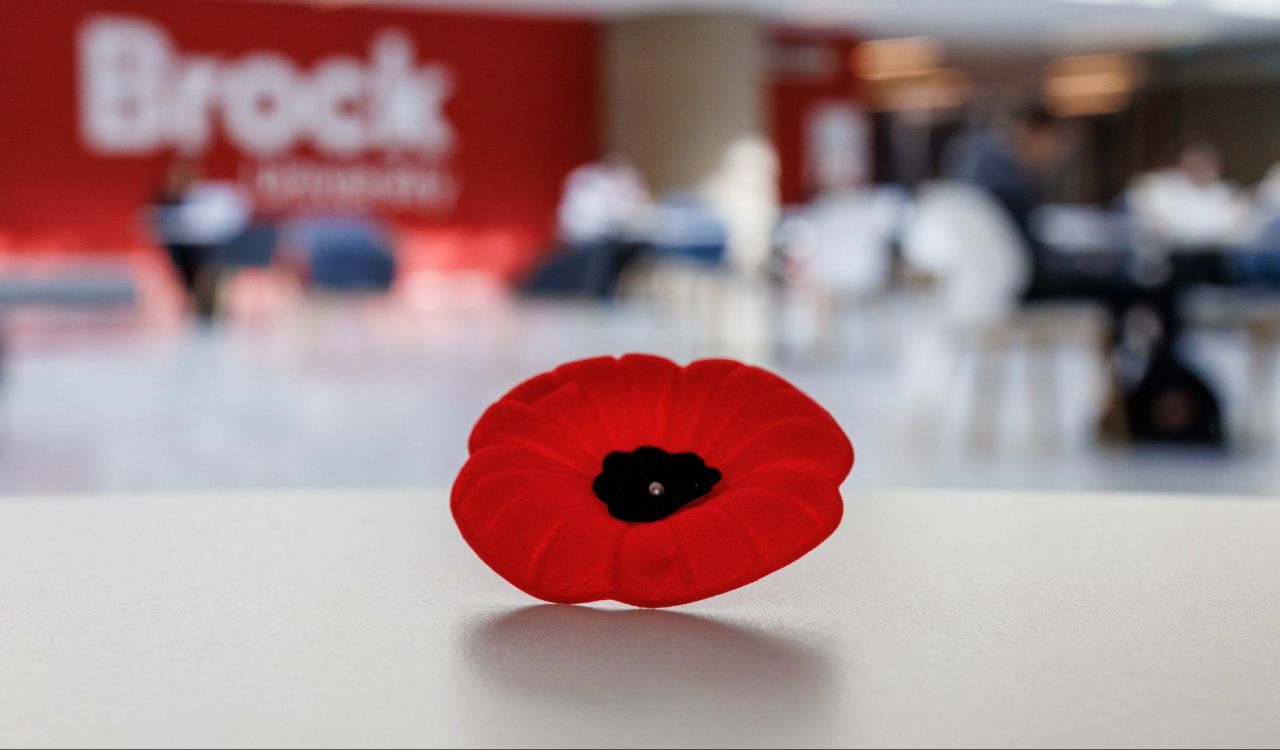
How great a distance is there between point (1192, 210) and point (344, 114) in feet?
29.2

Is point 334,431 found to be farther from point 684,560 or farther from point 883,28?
point 883,28

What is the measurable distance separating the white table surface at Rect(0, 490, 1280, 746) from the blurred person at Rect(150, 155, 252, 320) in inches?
405

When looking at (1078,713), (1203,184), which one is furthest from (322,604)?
(1203,184)

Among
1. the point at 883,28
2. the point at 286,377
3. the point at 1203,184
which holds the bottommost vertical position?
the point at 286,377

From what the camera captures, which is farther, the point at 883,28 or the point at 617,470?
the point at 883,28

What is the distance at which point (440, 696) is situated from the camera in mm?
618

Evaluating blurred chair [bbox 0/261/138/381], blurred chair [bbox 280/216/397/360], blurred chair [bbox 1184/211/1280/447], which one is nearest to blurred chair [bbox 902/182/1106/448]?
blurred chair [bbox 1184/211/1280/447]

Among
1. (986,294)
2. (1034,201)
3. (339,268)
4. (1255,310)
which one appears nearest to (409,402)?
(339,268)

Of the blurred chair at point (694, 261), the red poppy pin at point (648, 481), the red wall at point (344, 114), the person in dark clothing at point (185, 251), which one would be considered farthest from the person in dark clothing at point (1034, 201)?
the red wall at point (344, 114)

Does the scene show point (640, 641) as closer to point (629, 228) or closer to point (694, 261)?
point (694, 261)

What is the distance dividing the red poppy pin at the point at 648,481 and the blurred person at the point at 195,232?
10375mm

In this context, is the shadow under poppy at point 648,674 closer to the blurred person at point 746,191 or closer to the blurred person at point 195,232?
the blurred person at point 195,232

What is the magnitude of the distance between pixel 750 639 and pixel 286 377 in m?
7.01

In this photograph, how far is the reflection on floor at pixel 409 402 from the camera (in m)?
4.75
